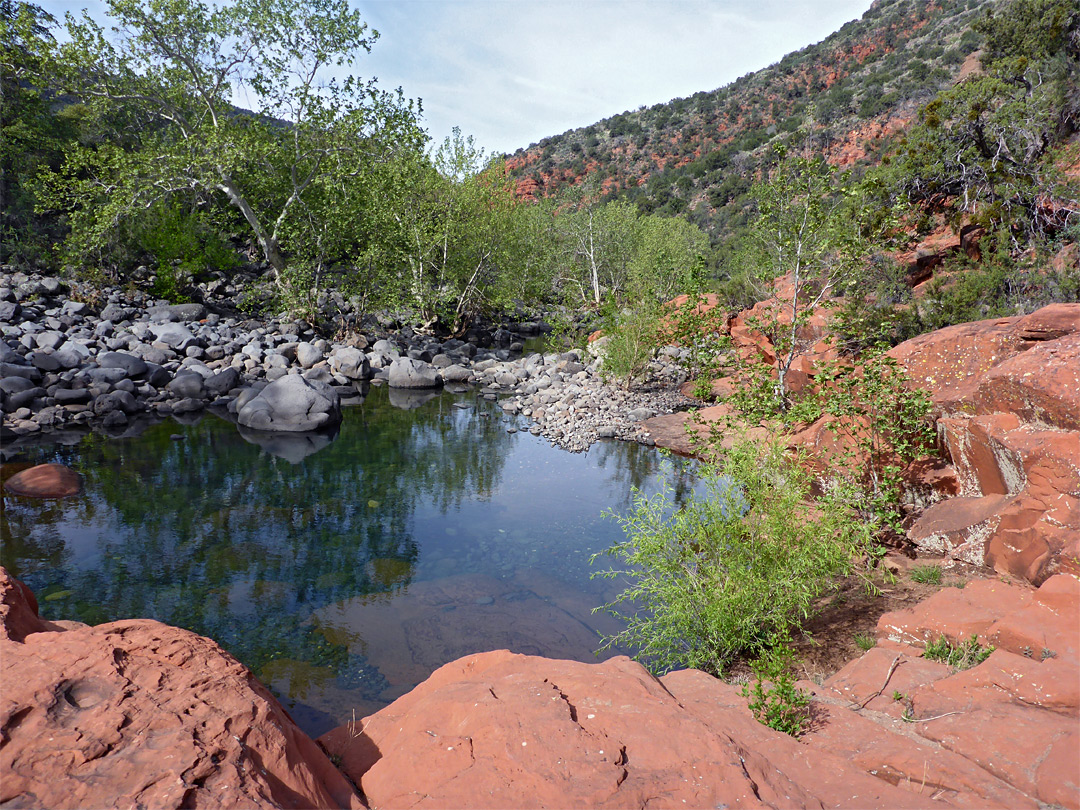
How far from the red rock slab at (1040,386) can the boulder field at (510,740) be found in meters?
3.02

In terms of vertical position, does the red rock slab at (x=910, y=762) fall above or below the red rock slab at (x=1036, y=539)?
below

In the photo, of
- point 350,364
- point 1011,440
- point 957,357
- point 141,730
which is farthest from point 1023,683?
point 350,364

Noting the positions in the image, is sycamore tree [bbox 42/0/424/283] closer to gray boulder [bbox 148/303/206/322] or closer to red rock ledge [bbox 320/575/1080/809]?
gray boulder [bbox 148/303/206/322]

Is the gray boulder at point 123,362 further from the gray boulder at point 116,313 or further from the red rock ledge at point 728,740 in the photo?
the red rock ledge at point 728,740

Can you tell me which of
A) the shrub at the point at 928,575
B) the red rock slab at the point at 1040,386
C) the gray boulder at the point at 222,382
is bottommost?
the shrub at the point at 928,575

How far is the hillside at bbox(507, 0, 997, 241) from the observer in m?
42.7

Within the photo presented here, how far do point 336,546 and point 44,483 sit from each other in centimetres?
603

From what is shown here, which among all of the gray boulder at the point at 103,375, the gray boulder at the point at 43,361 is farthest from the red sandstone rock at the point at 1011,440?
the gray boulder at the point at 43,361

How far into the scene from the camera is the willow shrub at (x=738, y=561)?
5.50m

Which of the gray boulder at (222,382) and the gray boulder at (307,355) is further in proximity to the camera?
the gray boulder at (307,355)

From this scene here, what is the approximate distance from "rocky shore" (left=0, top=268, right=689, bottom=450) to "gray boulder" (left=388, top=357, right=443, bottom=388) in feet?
0.13

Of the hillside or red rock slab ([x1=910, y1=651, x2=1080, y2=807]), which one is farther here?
the hillside

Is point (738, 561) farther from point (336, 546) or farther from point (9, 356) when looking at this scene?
point (9, 356)

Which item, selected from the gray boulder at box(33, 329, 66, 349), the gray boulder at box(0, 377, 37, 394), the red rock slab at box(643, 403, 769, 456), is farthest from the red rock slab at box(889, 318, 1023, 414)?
the gray boulder at box(33, 329, 66, 349)
